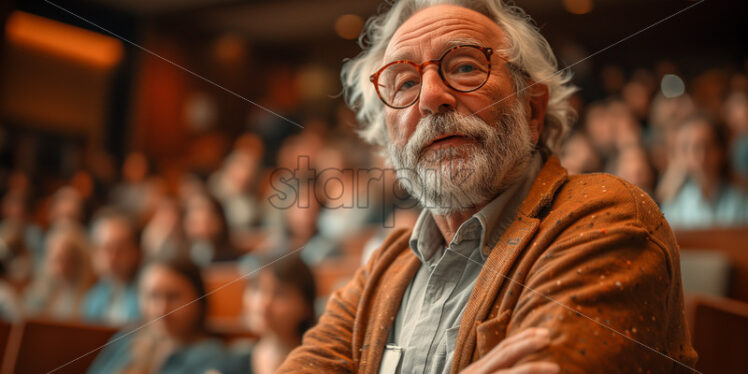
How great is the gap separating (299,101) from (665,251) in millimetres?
1797

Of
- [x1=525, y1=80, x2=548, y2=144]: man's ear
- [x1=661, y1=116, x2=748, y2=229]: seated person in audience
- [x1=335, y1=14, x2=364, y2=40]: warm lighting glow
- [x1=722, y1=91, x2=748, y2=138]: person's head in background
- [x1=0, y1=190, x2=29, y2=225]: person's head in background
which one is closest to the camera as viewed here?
[x1=525, y1=80, x2=548, y2=144]: man's ear

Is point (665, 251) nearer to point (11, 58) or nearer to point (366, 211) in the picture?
point (366, 211)

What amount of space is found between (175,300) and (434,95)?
802 millimetres

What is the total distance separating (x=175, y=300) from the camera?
1.13 m

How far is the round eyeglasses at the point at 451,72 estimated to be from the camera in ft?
1.80

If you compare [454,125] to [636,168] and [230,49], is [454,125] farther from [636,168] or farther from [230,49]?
[230,49]

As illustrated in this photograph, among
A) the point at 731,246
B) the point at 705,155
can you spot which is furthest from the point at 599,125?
the point at 731,246

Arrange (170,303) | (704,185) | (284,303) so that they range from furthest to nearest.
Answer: (704,185)
(170,303)
(284,303)

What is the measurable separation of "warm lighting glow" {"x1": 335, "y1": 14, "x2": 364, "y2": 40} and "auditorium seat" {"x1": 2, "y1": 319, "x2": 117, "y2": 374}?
0.70 metres

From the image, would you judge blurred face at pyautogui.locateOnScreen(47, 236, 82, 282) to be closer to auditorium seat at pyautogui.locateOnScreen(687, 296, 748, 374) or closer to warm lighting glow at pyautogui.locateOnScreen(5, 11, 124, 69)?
warm lighting glow at pyautogui.locateOnScreen(5, 11, 124, 69)

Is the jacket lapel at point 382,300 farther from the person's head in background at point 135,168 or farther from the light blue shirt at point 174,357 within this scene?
the person's head in background at point 135,168

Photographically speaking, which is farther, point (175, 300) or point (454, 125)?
point (175, 300)

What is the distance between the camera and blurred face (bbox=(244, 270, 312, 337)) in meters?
0.97

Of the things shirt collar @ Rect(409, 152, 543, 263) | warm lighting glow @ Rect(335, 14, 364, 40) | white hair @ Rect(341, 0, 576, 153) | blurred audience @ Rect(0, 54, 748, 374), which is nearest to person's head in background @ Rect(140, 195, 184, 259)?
blurred audience @ Rect(0, 54, 748, 374)
